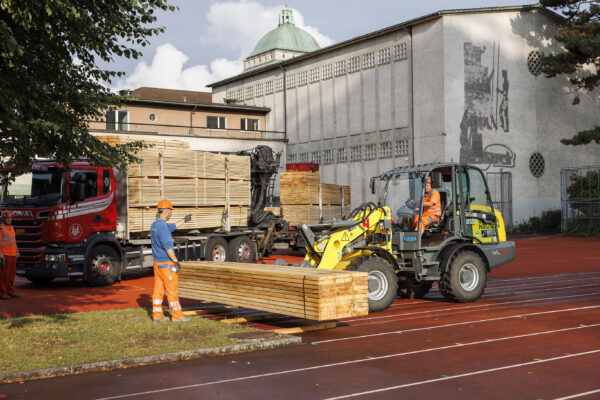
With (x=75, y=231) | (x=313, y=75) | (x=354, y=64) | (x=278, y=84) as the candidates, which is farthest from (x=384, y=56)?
(x=75, y=231)


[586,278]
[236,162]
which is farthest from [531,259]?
[236,162]

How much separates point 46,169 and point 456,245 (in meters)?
10.4

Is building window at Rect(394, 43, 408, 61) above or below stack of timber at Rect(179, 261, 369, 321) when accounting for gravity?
above

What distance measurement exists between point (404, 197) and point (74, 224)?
8.59 metres

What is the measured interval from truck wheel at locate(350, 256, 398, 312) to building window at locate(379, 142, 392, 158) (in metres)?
28.8

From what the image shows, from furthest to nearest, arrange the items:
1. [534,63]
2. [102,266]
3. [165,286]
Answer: [534,63], [102,266], [165,286]

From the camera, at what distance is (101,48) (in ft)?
31.9

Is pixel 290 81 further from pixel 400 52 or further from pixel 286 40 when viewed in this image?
pixel 286 40

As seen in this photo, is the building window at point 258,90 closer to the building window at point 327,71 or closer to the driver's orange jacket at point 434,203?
the building window at point 327,71

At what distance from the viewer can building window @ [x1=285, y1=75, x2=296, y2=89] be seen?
4869 centimetres

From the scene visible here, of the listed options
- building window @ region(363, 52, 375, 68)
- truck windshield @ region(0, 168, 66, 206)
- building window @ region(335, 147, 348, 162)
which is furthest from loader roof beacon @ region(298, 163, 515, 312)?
building window @ region(335, 147, 348, 162)

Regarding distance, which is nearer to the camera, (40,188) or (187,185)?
(40,188)

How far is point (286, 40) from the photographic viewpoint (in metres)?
101

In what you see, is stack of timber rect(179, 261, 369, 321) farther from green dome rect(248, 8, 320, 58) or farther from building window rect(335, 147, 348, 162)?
green dome rect(248, 8, 320, 58)
